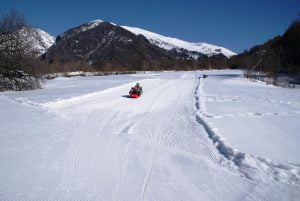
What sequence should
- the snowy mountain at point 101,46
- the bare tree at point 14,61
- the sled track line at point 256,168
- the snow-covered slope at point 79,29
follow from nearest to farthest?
the sled track line at point 256,168 < the bare tree at point 14,61 < the snowy mountain at point 101,46 < the snow-covered slope at point 79,29

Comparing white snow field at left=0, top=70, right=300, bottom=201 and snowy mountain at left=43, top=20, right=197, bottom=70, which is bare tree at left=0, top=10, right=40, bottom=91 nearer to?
white snow field at left=0, top=70, right=300, bottom=201

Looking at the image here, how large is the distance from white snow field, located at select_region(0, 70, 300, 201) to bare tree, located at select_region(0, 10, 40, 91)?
13540 millimetres

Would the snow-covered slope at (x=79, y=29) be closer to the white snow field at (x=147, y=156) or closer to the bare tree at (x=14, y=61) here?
the bare tree at (x=14, y=61)

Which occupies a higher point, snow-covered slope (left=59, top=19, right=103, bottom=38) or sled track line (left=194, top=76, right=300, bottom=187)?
snow-covered slope (left=59, top=19, right=103, bottom=38)

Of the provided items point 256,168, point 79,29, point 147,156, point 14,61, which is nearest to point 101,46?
point 79,29

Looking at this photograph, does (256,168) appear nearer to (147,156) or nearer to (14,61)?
(147,156)

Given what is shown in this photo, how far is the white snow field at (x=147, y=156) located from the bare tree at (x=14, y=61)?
1354 centimetres

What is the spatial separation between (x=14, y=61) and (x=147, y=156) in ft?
66.9

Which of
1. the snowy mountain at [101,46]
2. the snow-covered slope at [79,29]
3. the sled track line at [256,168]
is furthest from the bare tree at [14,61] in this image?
the snow-covered slope at [79,29]

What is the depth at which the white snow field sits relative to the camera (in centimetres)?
460

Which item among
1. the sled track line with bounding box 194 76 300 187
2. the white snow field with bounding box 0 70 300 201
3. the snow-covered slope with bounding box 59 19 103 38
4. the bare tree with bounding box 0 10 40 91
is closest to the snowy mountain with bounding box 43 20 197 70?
the snow-covered slope with bounding box 59 19 103 38

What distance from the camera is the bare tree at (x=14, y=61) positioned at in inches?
906

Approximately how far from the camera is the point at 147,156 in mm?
6137

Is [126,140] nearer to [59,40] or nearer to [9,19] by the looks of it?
[9,19]
